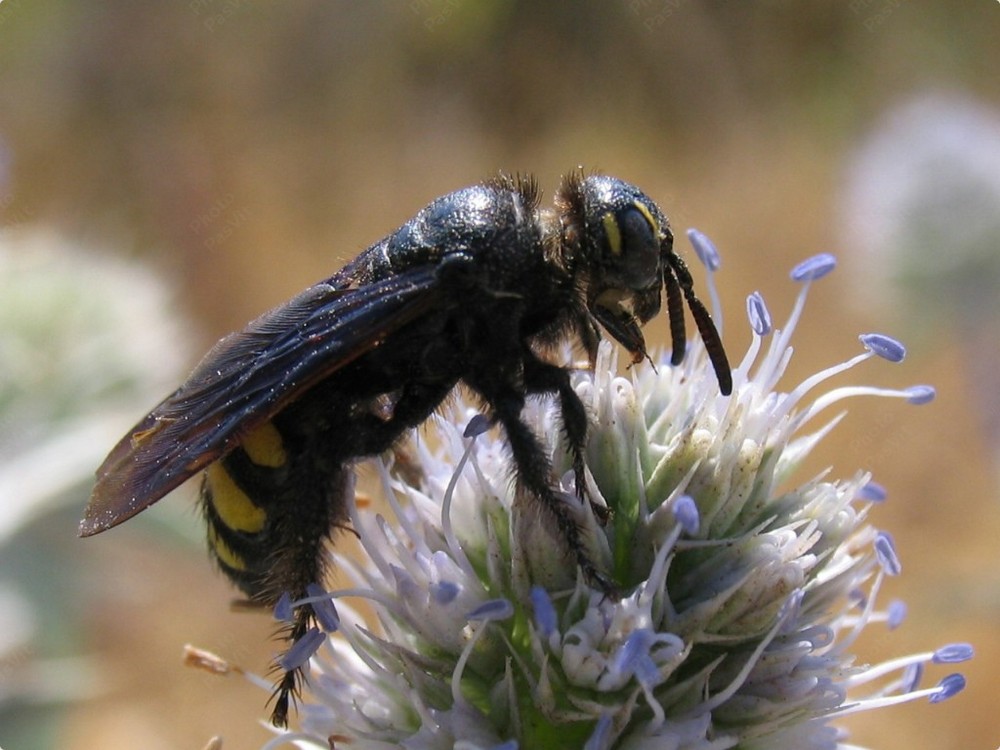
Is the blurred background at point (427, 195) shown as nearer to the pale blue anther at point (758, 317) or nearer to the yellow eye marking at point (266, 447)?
the yellow eye marking at point (266, 447)

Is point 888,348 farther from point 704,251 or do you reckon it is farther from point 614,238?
point 614,238

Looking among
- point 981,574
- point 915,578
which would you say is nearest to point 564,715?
point 981,574

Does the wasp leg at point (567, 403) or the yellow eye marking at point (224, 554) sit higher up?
the wasp leg at point (567, 403)

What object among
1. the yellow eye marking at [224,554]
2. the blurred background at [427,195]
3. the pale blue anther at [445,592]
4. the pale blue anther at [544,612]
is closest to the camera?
the pale blue anther at [544,612]

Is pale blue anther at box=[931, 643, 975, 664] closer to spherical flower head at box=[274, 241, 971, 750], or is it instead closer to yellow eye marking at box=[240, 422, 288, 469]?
spherical flower head at box=[274, 241, 971, 750]

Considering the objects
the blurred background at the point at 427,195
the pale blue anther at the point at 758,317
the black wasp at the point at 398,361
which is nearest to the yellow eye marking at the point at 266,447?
the black wasp at the point at 398,361
